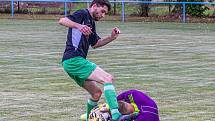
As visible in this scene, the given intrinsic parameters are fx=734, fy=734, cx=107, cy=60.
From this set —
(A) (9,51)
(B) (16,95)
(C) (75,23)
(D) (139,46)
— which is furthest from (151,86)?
(D) (139,46)

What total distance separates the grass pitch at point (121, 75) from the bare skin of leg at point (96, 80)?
3.24 feet

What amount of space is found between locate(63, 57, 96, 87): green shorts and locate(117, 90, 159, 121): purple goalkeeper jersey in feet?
1.88

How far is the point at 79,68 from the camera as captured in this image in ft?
29.2

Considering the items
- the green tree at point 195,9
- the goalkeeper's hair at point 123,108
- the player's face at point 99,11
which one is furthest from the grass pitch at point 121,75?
the green tree at point 195,9

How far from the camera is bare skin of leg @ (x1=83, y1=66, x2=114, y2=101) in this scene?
8812 mm

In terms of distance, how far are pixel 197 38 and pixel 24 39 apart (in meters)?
6.71

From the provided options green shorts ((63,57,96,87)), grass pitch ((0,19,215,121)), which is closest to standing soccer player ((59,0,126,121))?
green shorts ((63,57,96,87))

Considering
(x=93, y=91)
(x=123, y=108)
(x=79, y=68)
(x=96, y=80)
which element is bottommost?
(x=123, y=108)

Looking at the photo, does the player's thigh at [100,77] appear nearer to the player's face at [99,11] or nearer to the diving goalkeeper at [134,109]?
the diving goalkeeper at [134,109]

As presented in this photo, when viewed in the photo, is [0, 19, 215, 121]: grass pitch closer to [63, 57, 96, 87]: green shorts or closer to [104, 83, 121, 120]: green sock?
[63, 57, 96, 87]: green shorts

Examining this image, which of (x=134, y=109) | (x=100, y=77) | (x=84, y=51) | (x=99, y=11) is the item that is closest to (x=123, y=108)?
(x=134, y=109)

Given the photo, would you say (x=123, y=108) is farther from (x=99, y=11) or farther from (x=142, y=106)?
(x=99, y=11)

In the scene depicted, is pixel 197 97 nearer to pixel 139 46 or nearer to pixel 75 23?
pixel 75 23

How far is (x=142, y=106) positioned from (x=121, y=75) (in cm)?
729
